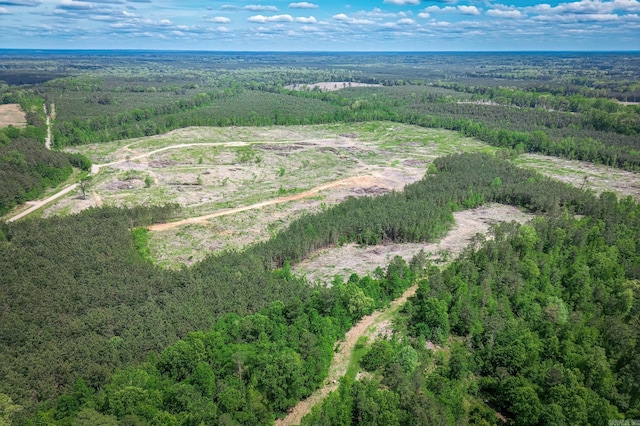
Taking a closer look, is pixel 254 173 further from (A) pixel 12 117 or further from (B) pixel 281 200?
(A) pixel 12 117

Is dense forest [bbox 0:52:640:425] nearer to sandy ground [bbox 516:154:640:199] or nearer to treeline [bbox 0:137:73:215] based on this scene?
treeline [bbox 0:137:73:215]

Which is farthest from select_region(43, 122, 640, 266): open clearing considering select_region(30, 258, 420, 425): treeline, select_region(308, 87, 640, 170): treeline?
select_region(30, 258, 420, 425): treeline

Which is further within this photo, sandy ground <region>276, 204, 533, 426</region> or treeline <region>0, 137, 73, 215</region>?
treeline <region>0, 137, 73, 215</region>

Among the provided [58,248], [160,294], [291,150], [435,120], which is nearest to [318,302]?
[160,294]

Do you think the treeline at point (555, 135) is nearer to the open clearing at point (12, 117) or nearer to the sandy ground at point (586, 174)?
the sandy ground at point (586, 174)

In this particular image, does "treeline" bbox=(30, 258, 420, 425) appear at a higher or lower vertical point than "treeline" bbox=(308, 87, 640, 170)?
lower

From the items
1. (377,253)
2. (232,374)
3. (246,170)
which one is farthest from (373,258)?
(246,170)

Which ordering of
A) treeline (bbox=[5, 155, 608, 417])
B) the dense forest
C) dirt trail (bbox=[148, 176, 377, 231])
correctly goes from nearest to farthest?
the dense forest → treeline (bbox=[5, 155, 608, 417]) → dirt trail (bbox=[148, 176, 377, 231])

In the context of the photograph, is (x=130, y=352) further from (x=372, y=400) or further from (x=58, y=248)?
(x=58, y=248)
